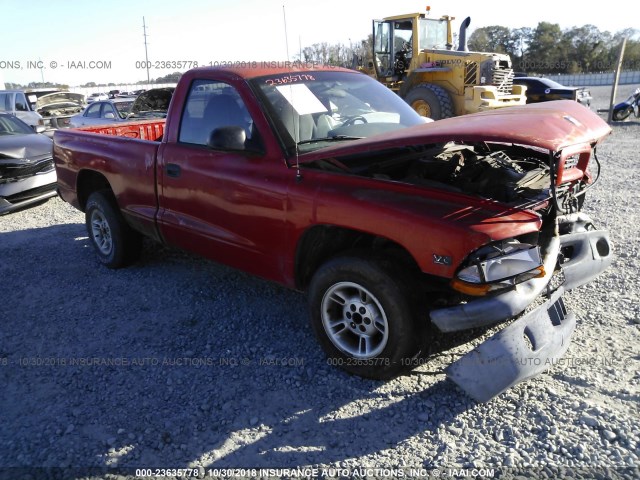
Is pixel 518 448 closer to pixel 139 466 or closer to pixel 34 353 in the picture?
pixel 139 466

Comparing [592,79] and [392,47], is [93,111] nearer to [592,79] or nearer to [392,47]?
[392,47]

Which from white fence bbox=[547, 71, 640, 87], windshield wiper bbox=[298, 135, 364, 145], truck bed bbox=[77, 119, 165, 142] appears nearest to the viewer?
windshield wiper bbox=[298, 135, 364, 145]

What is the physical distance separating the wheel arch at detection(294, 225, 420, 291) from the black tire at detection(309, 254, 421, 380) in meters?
0.18

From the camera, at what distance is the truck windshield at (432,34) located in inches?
542

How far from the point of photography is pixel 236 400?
3037mm

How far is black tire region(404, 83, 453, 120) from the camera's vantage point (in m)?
12.9

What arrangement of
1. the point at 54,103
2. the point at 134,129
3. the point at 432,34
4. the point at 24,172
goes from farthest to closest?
1. the point at 54,103
2. the point at 432,34
3. the point at 24,172
4. the point at 134,129

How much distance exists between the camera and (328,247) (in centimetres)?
335

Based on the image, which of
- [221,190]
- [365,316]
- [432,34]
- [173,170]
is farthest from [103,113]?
[365,316]

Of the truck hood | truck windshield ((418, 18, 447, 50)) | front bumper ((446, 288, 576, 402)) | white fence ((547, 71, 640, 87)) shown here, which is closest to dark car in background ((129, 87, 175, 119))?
truck windshield ((418, 18, 447, 50))

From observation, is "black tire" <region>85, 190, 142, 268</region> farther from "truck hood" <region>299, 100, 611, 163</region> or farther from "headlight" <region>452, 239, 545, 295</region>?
"headlight" <region>452, 239, 545, 295</region>

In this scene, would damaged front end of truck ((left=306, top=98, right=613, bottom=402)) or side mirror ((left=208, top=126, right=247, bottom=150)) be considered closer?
damaged front end of truck ((left=306, top=98, right=613, bottom=402))

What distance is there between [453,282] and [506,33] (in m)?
58.2

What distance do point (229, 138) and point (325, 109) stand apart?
2.64 feet
